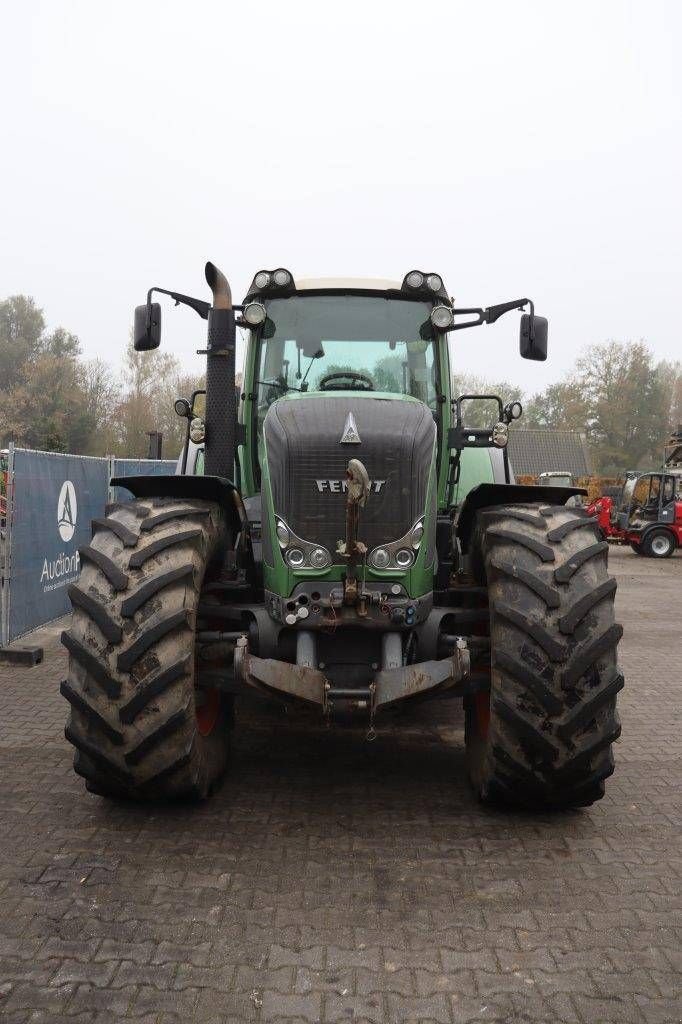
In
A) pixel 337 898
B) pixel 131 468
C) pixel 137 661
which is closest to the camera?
pixel 337 898

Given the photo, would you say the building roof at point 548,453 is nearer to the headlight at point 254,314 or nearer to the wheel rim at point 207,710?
the headlight at point 254,314

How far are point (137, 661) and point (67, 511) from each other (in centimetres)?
589

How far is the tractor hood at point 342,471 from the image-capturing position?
3713mm

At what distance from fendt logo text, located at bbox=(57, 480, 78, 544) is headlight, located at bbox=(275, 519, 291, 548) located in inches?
213

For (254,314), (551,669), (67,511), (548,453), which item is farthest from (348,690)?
(548,453)

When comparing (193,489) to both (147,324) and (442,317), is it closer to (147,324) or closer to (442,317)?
(147,324)

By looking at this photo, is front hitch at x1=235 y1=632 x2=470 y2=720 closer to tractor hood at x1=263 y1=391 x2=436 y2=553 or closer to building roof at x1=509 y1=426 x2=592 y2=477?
tractor hood at x1=263 y1=391 x2=436 y2=553

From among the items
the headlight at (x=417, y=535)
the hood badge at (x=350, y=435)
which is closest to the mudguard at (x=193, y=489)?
the hood badge at (x=350, y=435)

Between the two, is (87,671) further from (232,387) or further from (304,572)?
(232,387)

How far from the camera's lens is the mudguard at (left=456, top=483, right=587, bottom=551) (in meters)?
4.21

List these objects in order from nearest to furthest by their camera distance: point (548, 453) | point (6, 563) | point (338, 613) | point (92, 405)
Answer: point (338, 613) → point (6, 563) → point (548, 453) → point (92, 405)

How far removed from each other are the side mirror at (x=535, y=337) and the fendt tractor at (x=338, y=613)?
1.34 metres

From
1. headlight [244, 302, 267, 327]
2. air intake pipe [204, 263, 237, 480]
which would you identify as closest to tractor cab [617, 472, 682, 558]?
headlight [244, 302, 267, 327]

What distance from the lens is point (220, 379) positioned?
4492mm
